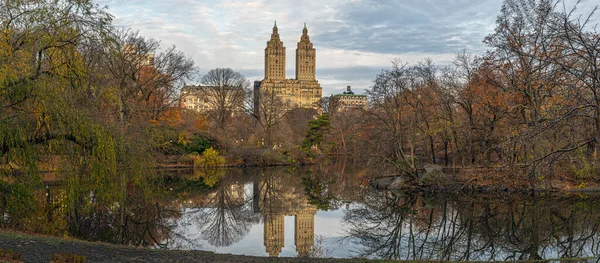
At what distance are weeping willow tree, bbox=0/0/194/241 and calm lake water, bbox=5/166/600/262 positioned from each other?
1.29 meters

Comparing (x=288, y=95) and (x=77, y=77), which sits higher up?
(x=288, y=95)

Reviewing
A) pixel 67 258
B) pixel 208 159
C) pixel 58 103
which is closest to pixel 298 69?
pixel 208 159

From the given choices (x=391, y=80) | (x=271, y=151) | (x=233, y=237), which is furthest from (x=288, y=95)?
(x=233, y=237)

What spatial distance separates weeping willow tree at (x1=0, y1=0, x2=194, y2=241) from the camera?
33.4ft

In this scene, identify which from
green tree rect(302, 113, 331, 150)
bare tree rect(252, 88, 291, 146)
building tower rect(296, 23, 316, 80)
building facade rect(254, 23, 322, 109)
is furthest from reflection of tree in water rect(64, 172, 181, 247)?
building tower rect(296, 23, 316, 80)

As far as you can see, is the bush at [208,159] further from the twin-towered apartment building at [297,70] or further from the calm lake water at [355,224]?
the twin-towered apartment building at [297,70]

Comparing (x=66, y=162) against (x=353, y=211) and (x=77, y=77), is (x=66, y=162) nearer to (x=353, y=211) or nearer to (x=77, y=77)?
(x=77, y=77)

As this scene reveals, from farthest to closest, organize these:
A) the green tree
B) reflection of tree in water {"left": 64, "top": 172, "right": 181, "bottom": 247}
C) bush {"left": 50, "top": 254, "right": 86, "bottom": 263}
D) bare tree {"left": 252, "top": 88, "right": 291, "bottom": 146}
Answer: the green tree, bare tree {"left": 252, "top": 88, "right": 291, "bottom": 146}, reflection of tree in water {"left": 64, "top": 172, "right": 181, "bottom": 247}, bush {"left": 50, "top": 254, "right": 86, "bottom": 263}

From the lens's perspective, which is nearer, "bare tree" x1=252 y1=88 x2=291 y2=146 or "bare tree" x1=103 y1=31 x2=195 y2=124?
"bare tree" x1=103 y1=31 x2=195 y2=124

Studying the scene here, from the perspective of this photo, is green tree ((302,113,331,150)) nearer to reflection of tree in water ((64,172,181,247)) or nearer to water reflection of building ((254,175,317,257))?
water reflection of building ((254,175,317,257))

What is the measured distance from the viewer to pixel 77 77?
10.8 meters

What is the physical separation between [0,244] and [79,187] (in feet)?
8.58

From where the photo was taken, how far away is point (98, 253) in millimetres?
8945

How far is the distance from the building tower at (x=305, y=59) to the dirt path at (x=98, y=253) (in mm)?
130668
